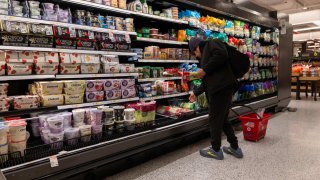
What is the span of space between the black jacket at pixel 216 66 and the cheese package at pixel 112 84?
3.41ft

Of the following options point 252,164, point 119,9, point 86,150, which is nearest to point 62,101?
point 86,150

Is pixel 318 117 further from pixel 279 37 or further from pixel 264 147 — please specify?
pixel 264 147

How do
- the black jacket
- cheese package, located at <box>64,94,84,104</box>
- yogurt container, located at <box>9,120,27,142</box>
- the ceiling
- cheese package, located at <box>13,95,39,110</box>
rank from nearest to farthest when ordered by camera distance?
yogurt container, located at <box>9,120,27,142</box>, cheese package, located at <box>13,95,39,110</box>, cheese package, located at <box>64,94,84,104</box>, the black jacket, the ceiling

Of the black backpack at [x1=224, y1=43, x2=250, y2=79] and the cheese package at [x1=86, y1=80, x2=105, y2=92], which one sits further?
the black backpack at [x1=224, y1=43, x2=250, y2=79]

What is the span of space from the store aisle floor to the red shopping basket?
0.10m

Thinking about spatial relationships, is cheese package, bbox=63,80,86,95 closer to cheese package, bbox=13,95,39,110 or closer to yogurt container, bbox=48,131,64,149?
cheese package, bbox=13,95,39,110

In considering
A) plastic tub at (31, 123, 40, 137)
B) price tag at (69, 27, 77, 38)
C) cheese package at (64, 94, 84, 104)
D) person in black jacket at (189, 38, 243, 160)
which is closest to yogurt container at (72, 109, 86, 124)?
cheese package at (64, 94, 84, 104)

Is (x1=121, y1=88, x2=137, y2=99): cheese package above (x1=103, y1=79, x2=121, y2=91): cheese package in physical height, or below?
below

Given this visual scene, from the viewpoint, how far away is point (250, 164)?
292 cm

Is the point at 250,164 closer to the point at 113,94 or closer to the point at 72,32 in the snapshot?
the point at 113,94

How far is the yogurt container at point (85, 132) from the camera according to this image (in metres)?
2.38

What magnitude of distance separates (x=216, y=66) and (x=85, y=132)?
5.24ft

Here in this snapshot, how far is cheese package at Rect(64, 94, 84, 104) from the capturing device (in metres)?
2.50

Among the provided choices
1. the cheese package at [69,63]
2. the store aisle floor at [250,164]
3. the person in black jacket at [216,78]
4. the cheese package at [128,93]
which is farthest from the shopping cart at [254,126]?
the cheese package at [69,63]
